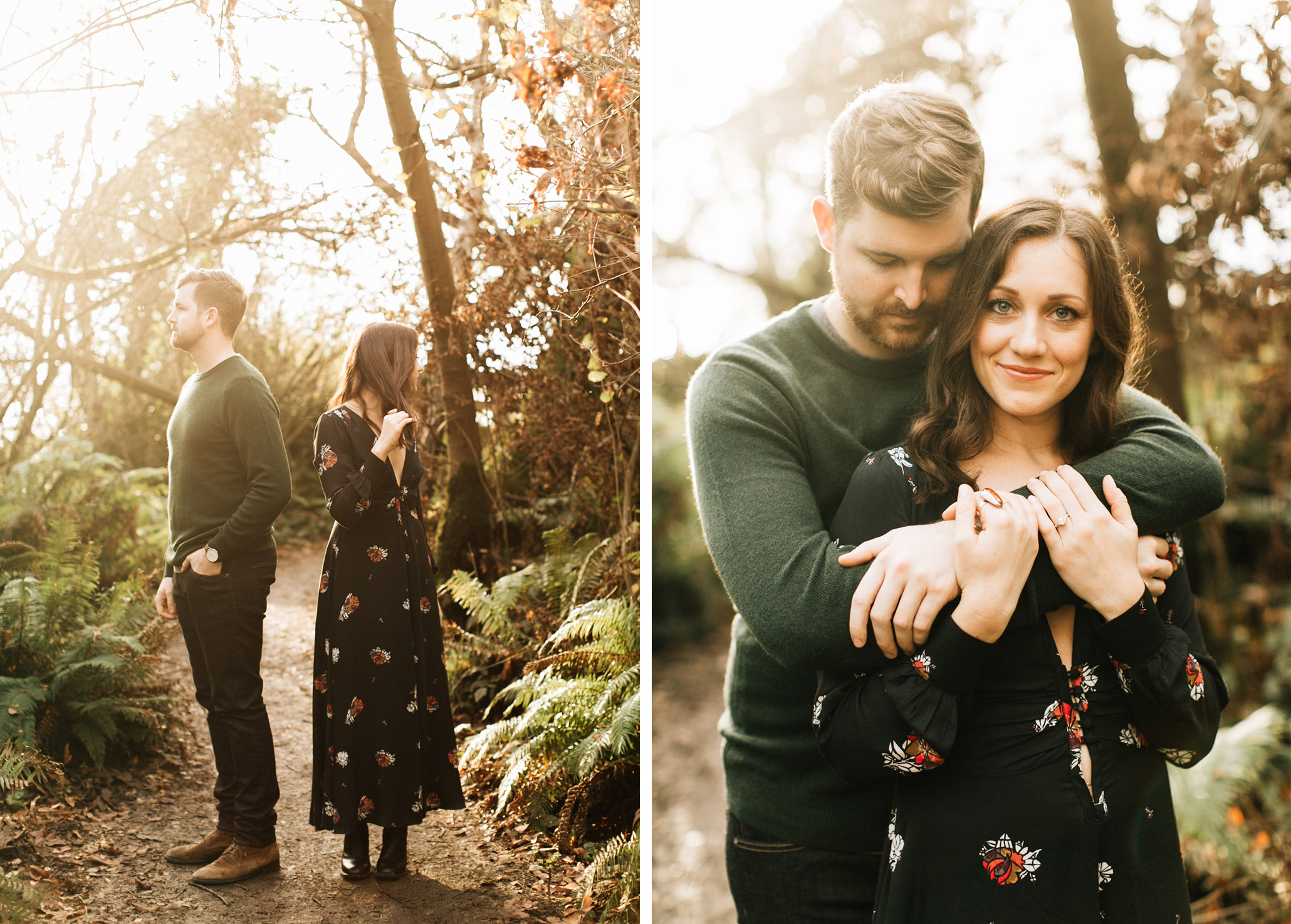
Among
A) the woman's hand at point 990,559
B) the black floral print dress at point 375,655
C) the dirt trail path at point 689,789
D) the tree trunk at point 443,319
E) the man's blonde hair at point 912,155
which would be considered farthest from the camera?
the dirt trail path at point 689,789

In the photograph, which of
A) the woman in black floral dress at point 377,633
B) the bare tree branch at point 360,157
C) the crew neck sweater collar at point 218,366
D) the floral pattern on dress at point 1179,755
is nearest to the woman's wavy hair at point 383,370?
the woman in black floral dress at point 377,633

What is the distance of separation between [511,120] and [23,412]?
153 cm

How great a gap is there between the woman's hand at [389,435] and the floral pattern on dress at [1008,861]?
1642mm

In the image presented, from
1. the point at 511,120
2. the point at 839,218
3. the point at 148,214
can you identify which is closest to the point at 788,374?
the point at 839,218

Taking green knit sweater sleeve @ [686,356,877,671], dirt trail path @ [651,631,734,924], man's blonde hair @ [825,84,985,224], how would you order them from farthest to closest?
dirt trail path @ [651,631,734,924]
man's blonde hair @ [825,84,985,224]
green knit sweater sleeve @ [686,356,877,671]

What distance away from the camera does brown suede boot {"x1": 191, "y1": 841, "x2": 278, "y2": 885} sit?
2.01m

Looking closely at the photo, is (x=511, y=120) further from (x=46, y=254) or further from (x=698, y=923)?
(x=698, y=923)

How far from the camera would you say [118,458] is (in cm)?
209

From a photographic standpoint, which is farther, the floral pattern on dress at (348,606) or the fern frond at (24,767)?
the floral pattern on dress at (348,606)

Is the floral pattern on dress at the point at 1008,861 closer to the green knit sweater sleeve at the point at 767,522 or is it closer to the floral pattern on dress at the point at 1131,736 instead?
the floral pattern on dress at the point at 1131,736

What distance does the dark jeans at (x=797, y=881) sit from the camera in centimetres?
181

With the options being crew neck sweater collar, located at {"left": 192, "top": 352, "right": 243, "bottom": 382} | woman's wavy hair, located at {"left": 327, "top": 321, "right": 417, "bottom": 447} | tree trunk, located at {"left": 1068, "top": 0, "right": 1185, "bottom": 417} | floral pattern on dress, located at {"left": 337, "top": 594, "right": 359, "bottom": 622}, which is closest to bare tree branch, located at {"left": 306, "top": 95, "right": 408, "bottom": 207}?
woman's wavy hair, located at {"left": 327, "top": 321, "right": 417, "bottom": 447}

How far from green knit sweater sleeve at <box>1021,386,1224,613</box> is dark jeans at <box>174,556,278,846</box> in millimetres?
1800

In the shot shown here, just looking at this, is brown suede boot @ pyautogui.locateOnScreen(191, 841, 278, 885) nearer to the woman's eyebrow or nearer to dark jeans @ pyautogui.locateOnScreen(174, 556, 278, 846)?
dark jeans @ pyautogui.locateOnScreen(174, 556, 278, 846)
